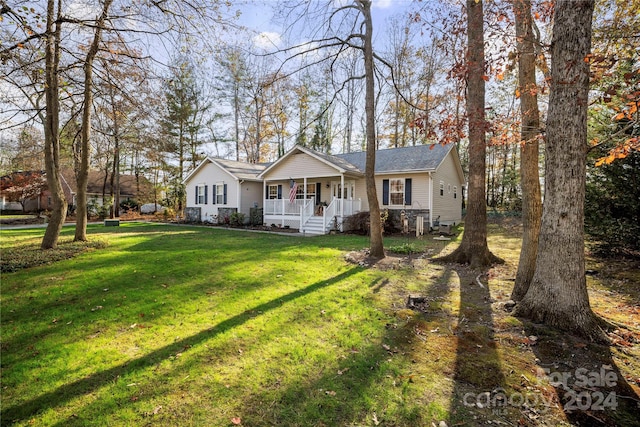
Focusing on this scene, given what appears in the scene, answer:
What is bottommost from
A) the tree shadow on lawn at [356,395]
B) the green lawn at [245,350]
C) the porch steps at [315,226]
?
the tree shadow on lawn at [356,395]

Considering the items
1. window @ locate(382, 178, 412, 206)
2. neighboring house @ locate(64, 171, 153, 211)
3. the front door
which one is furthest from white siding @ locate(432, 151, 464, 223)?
neighboring house @ locate(64, 171, 153, 211)

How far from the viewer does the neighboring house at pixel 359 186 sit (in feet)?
50.8

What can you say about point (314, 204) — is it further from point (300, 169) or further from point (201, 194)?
point (201, 194)

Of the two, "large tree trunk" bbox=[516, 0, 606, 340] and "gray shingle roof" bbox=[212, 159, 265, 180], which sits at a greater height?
"gray shingle roof" bbox=[212, 159, 265, 180]

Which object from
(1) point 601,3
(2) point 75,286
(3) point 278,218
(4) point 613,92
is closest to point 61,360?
(2) point 75,286

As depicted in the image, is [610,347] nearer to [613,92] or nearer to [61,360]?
[613,92]

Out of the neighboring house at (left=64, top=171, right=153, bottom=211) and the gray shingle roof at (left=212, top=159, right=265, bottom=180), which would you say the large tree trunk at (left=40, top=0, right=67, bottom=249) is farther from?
the neighboring house at (left=64, top=171, right=153, bottom=211)

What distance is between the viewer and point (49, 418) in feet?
7.57

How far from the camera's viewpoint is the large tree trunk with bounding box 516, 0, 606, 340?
3.70 metres

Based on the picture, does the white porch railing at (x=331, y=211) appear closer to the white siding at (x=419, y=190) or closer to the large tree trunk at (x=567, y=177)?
the white siding at (x=419, y=190)

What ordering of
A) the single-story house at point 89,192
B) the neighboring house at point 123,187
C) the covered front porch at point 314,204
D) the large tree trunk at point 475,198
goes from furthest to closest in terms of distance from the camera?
1. the neighboring house at point 123,187
2. the single-story house at point 89,192
3. the covered front porch at point 314,204
4. the large tree trunk at point 475,198

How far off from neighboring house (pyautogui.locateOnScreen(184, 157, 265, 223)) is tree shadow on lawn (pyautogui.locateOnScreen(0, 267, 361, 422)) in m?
15.9

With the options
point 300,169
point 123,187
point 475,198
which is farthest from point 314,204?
point 123,187

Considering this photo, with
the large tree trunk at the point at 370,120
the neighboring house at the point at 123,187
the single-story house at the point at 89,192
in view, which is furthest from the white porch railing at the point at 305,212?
the neighboring house at the point at 123,187
